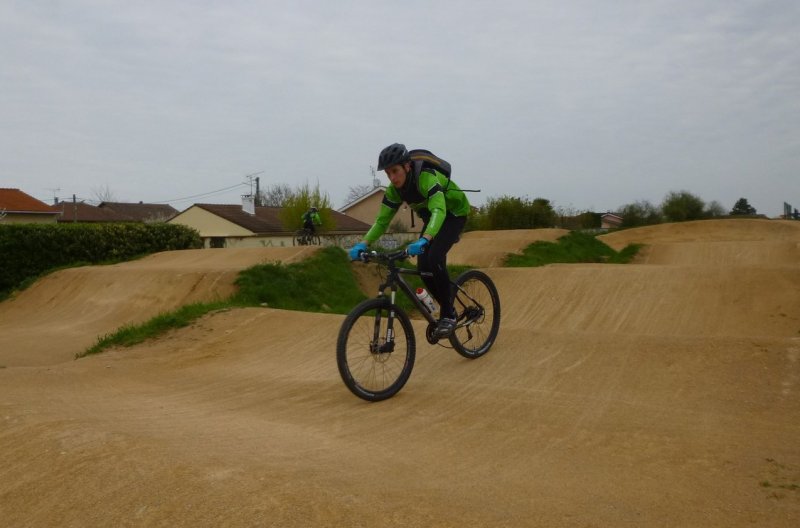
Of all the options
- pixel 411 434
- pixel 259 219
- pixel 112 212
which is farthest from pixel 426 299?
pixel 112 212

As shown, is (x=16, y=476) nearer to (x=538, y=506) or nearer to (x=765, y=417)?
(x=538, y=506)

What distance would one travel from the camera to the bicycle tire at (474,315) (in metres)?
6.89

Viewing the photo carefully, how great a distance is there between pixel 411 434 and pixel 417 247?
5.08ft

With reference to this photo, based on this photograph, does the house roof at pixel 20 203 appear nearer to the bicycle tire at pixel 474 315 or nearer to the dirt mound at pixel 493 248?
the dirt mound at pixel 493 248

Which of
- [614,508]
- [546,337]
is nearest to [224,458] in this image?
[614,508]

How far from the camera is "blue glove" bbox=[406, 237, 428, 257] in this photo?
18.2 ft

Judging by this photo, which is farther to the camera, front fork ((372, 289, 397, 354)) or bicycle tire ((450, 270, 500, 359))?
bicycle tire ((450, 270, 500, 359))

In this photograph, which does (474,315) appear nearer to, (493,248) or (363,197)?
(493,248)

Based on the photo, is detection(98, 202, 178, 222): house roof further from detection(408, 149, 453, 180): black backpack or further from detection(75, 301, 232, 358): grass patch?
detection(408, 149, 453, 180): black backpack

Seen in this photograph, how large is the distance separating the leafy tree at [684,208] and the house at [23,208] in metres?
39.2

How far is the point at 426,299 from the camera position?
6324mm

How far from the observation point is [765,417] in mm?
4914

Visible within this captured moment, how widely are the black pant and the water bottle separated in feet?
0.21

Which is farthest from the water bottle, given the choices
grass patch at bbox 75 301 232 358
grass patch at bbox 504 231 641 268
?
grass patch at bbox 504 231 641 268
